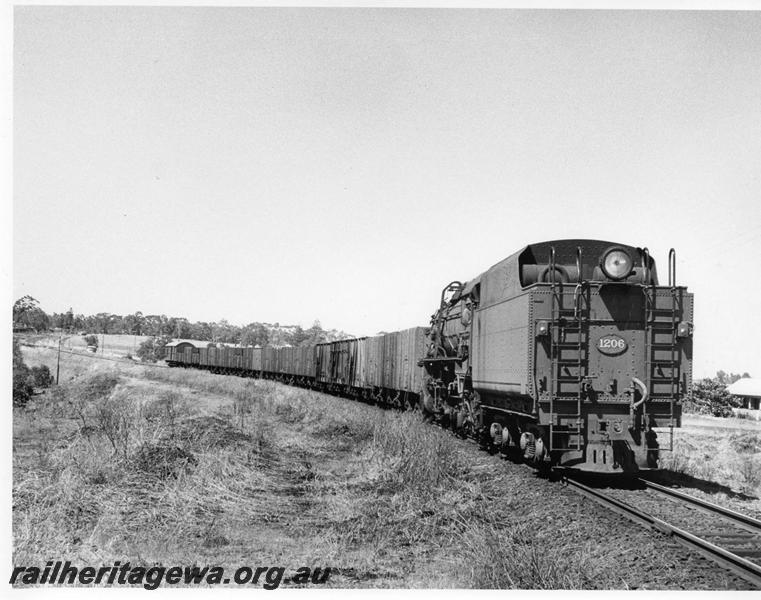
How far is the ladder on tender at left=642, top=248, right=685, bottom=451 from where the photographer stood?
33.7 feet

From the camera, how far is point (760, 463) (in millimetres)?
15797

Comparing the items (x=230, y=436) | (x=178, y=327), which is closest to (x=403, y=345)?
(x=230, y=436)

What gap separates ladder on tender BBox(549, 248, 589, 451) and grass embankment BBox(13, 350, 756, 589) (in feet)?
3.54

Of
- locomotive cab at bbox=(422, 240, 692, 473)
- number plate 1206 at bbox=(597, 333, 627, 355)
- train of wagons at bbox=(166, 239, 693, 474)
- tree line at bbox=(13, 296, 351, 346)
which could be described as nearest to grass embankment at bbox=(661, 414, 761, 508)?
train of wagons at bbox=(166, 239, 693, 474)

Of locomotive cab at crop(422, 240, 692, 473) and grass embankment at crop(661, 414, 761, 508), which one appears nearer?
locomotive cab at crop(422, 240, 692, 473)

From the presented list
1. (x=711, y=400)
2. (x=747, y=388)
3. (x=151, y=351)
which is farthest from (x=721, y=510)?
(x=151, y=351)

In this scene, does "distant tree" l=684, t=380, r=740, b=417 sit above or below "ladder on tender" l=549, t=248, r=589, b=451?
below

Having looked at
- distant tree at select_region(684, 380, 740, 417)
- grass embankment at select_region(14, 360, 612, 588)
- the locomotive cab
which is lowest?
distant tree at select_region(684, 380, 740, 417)

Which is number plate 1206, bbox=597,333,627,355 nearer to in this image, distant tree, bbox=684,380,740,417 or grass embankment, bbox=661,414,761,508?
grass embankment, bbox=661,414,761,508

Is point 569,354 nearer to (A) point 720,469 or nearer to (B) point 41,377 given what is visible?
(A) point 720,469

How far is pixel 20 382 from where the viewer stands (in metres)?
32.8

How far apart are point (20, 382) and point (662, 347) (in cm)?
3178

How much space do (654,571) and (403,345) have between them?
54.2ft

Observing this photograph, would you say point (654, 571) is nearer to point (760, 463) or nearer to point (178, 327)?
point (760, 463)
